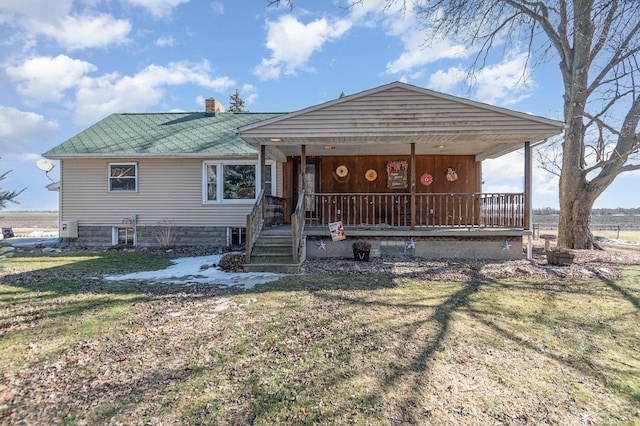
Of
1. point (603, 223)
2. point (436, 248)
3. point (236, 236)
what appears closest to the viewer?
point (436, 248)

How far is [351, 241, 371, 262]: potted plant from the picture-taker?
801 cm

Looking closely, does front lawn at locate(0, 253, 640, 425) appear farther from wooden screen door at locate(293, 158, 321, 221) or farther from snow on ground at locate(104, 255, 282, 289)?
wooden screen door at locate(293, 158, 321, 221)

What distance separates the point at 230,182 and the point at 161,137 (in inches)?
125

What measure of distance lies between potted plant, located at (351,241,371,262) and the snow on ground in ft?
7.26

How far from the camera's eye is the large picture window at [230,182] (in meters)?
11.1

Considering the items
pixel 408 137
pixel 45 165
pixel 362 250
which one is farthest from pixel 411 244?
pixel 45 165

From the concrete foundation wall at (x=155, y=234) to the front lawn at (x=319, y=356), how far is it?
5472mm

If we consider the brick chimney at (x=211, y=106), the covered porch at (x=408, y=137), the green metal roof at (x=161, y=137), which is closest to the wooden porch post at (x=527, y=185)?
the covered porch at (x=408, y=137)

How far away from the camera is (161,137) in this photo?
1187 cm

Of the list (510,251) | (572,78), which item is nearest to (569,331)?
(510,251)

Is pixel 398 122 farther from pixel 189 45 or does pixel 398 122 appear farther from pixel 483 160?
pixel 189 45

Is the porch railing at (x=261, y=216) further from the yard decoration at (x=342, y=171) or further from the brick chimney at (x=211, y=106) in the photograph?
the brick chimney at (x=211, y=106)

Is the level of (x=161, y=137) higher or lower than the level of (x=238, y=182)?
higher

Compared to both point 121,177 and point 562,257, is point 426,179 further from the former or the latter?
point 121,177
